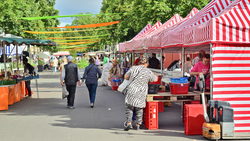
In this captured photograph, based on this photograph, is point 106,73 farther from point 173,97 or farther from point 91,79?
point 173,97

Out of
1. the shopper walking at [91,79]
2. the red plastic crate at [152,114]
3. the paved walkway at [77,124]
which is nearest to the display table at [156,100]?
the red plastic crate at [152,114]

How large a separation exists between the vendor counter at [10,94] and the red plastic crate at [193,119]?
6956mm

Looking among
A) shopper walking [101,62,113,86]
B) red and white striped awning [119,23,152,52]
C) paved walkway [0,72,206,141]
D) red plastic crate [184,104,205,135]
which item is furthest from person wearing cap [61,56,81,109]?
shopper walking [101,62,113,86]

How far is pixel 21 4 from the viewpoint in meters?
28.7

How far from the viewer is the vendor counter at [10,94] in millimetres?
12316

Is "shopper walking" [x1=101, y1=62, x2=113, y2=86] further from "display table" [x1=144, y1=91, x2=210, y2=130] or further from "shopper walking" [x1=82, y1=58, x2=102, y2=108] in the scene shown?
"display table" [x1=144, y1=91, x2=210, y2=130]

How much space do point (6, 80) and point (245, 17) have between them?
29.9 ft

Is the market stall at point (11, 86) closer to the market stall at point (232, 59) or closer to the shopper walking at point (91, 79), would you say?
the shopper walking at point (91, 79)

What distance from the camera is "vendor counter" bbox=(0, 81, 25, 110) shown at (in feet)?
40.4

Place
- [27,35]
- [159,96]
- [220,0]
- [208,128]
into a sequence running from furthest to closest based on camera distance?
1. [27,35]
2. [220,0]
3. [159,96]
4. [208,128]

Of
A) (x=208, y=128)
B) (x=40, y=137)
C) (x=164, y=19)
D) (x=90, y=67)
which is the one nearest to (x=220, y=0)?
(x=208, y=128)

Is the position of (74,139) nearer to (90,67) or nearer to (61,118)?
(61,118)

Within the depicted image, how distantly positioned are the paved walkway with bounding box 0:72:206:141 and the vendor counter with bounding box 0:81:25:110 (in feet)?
0.92

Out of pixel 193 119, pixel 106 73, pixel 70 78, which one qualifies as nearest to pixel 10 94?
pixel 70 78
